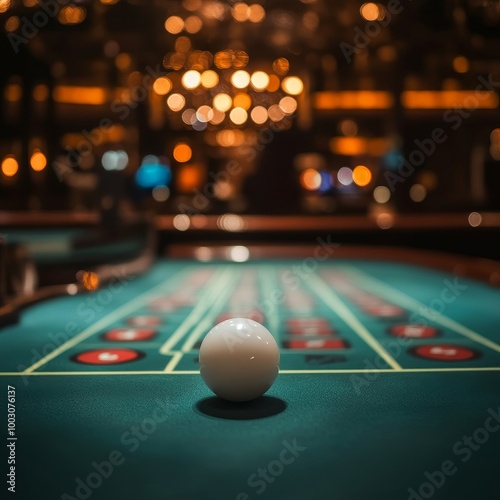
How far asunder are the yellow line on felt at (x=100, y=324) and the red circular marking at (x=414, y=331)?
5.06 feet

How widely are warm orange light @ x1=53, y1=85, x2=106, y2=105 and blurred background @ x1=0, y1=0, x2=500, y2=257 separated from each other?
0.03 meters

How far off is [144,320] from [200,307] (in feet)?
1.77

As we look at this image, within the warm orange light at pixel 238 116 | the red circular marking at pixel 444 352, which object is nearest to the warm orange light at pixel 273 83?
the warm orange light at pixel 238 116

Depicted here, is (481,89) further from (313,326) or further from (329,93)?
(313,326)

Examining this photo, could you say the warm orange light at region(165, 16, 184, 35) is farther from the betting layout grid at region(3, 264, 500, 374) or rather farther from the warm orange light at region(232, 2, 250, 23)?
the betting layout grid at region(3, 264, 500, 374)

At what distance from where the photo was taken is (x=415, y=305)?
4074 mm

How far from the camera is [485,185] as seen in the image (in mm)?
14078

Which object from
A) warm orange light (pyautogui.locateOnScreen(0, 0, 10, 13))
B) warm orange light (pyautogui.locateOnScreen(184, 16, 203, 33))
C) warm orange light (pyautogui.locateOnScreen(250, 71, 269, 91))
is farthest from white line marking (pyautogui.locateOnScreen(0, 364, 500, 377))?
warm orange light (pyautogui.locateOnScreen(250, 71, 269, 91))

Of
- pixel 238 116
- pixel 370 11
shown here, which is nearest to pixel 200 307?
pixel 370 11

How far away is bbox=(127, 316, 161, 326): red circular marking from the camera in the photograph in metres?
3.44

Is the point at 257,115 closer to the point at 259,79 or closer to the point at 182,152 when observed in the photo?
the point at 259,79

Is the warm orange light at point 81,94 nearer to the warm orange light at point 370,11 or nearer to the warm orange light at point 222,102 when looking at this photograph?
the warm orange light at point 222,102

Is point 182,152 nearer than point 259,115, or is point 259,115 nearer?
point 259,115

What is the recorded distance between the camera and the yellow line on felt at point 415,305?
306cm
